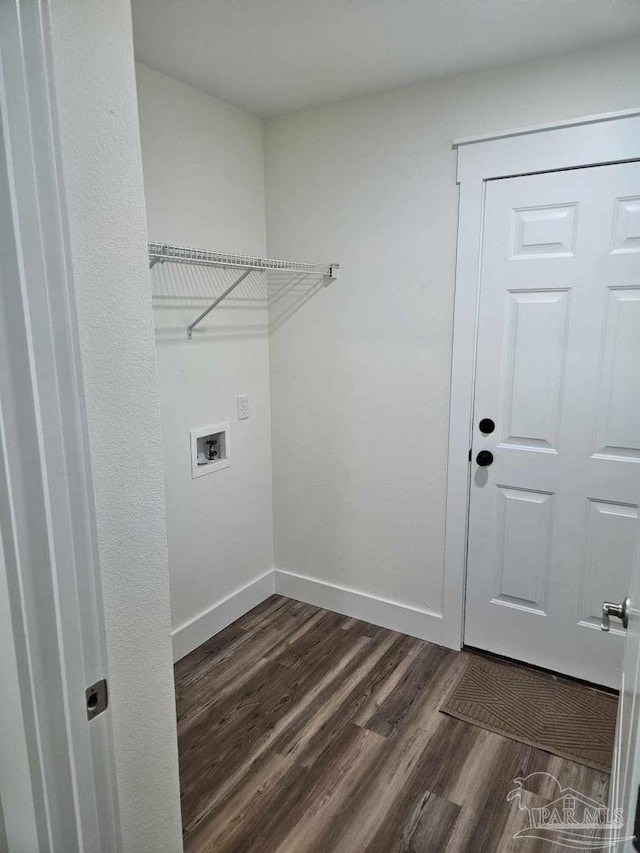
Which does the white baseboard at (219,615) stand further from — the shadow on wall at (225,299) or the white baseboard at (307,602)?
the shadow on wall at (225,299)

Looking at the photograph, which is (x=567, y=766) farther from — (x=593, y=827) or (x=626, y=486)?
(x=626, y=486)

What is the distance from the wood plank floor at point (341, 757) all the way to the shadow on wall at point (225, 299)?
1.47m

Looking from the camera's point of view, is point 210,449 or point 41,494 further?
point 210,449

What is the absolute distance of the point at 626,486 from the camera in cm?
212

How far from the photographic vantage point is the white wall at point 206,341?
221 cm

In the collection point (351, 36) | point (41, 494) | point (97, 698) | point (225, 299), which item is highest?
point (351, 36)

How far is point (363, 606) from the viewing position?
9.15 feet

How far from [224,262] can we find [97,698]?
5.60ft

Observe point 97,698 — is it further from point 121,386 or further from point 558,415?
point 558,415

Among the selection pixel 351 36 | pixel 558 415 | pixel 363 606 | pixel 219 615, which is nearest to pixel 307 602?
pixel 363 606

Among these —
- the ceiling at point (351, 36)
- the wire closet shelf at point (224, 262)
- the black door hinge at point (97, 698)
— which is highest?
the ceiling at point (351, 36)

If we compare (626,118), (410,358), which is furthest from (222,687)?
(626,118)

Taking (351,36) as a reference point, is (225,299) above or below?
below

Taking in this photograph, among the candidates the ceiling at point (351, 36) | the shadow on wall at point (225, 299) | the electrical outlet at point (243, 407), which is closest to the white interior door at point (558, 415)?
the ceiling at point (351, 36)
